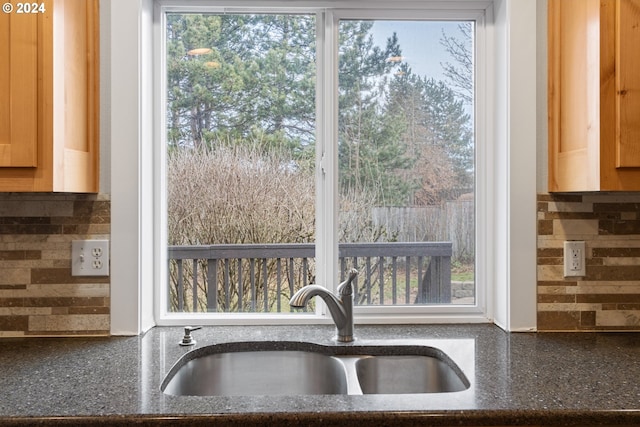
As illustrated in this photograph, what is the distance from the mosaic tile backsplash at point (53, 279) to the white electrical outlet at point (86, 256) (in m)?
0.02

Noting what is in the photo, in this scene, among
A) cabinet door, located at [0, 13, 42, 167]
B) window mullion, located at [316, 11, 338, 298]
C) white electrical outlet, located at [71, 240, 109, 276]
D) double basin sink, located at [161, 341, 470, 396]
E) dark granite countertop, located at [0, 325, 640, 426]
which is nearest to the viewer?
dark granite countertop, located at [0, 325, 640, 426]

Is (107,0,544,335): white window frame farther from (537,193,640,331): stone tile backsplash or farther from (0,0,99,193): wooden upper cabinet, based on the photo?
(0,0,99,193): wooden upper cabinet

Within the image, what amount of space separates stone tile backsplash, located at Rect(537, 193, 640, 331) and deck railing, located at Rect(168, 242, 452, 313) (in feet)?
1.08

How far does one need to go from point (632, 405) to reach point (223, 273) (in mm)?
1244

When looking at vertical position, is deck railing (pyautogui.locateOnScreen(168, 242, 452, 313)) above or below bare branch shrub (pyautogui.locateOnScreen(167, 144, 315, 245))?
below

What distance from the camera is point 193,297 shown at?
5.87 feet

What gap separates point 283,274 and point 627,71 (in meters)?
1.18

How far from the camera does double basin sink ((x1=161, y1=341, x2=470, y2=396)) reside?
4.80 feet

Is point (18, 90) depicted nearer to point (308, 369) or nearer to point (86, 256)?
point (86, 256)

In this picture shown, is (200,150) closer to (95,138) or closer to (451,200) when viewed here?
(95,138)

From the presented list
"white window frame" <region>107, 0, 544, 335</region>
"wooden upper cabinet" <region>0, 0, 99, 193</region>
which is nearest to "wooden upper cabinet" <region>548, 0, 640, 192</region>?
"white window frame" <region>107, 0, 544, 335</region>

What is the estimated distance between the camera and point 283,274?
179 centimetres

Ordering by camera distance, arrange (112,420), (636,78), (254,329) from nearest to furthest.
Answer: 1. (112,420)
2. (636,78)
3. (254,329)

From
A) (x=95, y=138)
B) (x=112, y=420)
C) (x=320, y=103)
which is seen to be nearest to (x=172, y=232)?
(x=95, y=138)
